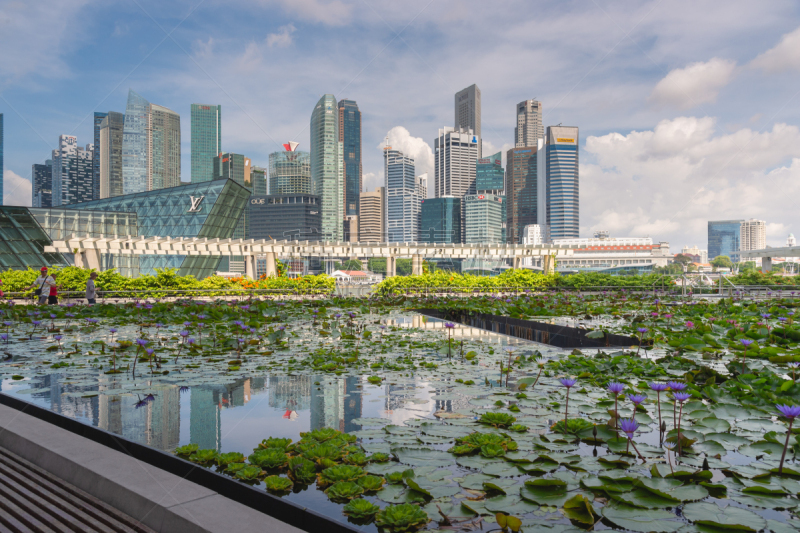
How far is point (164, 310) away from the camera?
10.1m

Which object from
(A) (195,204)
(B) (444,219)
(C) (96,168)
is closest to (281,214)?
(B) (444,219)

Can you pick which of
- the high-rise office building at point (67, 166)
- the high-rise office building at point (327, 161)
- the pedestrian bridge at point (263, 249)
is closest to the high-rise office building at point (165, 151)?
the high-rise office building at point (327, 161)

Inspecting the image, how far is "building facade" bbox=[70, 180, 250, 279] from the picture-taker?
134 ft

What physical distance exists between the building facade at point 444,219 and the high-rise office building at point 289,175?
165 ft

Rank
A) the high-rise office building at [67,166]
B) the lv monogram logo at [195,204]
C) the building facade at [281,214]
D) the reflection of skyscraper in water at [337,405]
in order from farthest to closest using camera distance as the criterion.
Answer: the building facade at [281,214]
the lv monogram logo at [195,204]
the high-rise office building at [67,166]
the reflection of skyscraper in water at [337,405]

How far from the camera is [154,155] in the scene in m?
135

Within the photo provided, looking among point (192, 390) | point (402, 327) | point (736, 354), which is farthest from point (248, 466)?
point (402, 327)

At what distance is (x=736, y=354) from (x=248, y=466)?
16.8 ft

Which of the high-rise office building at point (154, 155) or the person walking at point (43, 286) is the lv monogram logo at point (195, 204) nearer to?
the person walking at point (43, 286)

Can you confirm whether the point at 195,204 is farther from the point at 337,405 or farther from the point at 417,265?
the point at 337,405

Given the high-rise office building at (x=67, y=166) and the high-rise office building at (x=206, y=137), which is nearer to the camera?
the high-rise office building at (x=67, y=166)

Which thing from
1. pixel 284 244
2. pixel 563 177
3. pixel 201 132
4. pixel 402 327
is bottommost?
pixel 402 327

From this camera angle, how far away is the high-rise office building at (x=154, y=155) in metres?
102

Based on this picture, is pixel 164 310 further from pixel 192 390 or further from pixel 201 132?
pixel 201 132
